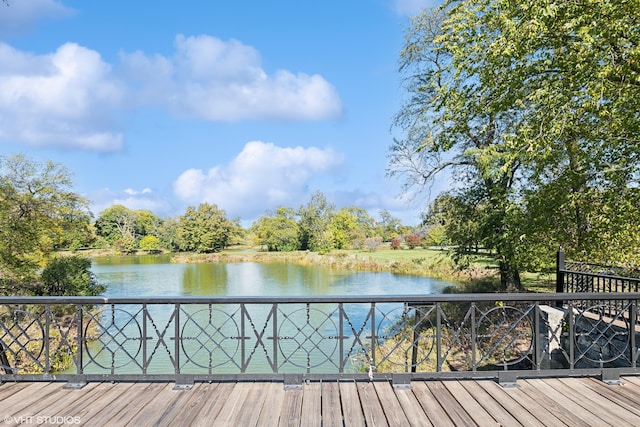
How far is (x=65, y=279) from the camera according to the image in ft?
46.9

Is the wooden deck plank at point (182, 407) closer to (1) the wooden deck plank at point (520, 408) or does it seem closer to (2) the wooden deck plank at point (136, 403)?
(2) the wooden deck plank at point (136, 403)

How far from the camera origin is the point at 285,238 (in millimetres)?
39719

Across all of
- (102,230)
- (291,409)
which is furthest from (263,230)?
(291,409)

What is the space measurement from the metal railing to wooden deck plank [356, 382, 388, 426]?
0.42 ft

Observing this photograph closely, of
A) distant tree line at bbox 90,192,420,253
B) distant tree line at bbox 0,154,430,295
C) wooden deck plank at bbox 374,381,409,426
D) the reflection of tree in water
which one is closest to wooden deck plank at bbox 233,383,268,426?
wooden deck plank at bbox 374,381,409,426

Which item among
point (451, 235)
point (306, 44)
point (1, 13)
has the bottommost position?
point (451, 235)

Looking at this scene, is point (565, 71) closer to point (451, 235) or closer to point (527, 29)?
point (527, 29)

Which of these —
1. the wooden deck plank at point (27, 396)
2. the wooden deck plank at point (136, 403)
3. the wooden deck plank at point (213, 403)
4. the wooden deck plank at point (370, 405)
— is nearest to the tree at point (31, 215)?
the wooden deck plank at point (27, 396)

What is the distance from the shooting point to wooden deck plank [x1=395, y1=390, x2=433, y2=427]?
9.07ft

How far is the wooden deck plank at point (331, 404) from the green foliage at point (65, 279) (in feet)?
45.4

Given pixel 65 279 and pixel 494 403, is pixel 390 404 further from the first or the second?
pixel 65 279

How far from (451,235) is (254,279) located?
40.7 ft

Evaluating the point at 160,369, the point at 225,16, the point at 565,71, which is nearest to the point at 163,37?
the point at 225,16

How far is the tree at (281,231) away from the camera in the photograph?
39.4 m
